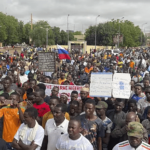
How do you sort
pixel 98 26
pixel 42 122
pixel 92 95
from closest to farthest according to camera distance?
pixel 42 122
pixel 92 95
pixel 98 26

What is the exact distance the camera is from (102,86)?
659cm

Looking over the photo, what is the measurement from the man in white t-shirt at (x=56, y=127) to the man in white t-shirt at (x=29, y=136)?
0.19 m

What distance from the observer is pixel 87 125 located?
4258 mm

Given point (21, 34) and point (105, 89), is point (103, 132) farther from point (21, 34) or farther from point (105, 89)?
point (21, 34)

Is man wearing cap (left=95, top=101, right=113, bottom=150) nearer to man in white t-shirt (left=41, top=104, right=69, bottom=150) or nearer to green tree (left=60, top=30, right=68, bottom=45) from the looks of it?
man in white t-shirt (left=41, top=104, right=69, bottom=150)

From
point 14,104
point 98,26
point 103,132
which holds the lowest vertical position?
point 103,132

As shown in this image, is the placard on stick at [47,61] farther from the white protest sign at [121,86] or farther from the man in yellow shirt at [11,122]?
the man in yellow shirt at [11,122]

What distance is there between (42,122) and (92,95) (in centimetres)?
206

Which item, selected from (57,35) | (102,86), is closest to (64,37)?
(57,35)

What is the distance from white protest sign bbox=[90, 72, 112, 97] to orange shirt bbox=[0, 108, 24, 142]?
2.35 metres

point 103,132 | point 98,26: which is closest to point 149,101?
point 103,132

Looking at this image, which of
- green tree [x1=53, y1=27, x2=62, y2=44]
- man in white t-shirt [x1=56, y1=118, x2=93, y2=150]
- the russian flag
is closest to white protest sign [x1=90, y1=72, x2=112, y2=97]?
man in white t-shirt [x1=56, y1=118, x2=93, y2=150]

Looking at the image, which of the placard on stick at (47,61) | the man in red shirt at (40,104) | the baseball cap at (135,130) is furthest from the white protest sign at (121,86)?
the placard on stick at (47,61)

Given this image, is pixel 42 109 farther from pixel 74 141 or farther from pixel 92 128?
pixel 74 141
